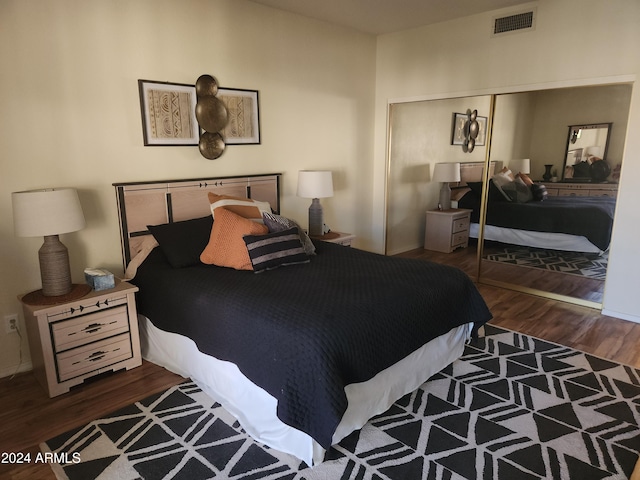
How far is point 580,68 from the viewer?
11.6 ft

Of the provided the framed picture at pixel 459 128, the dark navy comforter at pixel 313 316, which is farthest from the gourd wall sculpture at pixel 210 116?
the framed picture at pixel 459 128

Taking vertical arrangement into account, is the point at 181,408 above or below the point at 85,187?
below

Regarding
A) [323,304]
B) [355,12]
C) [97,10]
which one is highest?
[355,12]

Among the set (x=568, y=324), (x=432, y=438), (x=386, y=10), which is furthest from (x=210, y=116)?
(x=568, y=324)

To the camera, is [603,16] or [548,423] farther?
[603,16]

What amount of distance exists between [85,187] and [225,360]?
1.62 metres

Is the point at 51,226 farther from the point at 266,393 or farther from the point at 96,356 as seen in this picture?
the point at 266,393

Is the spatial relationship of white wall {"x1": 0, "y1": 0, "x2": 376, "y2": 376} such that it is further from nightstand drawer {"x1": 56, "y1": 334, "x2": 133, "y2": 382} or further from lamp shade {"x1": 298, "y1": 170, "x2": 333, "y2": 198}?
nightstand drawer {"x1": 56, "y1": 334, "x2": 133, "y2": 382}

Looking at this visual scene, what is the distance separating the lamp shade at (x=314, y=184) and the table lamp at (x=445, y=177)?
1.45 meters

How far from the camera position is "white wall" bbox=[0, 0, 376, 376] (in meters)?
2.61

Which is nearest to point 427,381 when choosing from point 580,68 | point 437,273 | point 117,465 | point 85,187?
point 437,273

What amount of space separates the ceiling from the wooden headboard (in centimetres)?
165

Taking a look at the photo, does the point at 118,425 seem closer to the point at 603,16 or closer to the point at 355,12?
the point at 355,12

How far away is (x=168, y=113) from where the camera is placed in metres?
3.25
